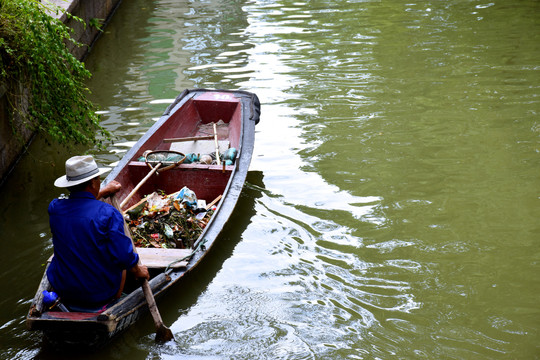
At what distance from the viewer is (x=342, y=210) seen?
6.61 metres

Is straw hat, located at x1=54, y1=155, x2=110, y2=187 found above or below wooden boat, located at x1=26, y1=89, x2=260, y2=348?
above

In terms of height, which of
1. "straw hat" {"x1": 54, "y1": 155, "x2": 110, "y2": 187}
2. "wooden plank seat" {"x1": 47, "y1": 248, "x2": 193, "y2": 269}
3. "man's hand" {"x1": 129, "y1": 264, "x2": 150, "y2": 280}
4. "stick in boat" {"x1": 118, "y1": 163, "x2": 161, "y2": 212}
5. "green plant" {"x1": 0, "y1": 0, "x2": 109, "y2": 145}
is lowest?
"wooden plank seat" {"x1": 47, "y1": 248, "x2": 193, "y2": 269}

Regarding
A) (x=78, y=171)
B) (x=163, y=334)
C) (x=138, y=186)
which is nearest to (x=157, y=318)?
(x=163, y=334)

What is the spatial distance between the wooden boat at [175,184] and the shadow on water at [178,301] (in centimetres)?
15

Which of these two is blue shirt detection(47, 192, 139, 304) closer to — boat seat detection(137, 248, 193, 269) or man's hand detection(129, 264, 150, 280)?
man's hand detection(129, 264, 150, 280)

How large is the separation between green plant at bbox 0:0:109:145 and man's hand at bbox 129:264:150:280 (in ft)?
7.86

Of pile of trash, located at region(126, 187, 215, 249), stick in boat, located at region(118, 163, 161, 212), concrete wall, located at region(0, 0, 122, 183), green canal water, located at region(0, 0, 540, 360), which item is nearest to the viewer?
green canal water, located at region(0, 0, 540, 360)

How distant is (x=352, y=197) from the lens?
6.86m

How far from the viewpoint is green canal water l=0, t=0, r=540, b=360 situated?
4902 mm

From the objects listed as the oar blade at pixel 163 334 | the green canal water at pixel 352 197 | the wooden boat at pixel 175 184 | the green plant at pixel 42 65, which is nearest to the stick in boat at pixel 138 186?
the wooden boat at pixel 175 184

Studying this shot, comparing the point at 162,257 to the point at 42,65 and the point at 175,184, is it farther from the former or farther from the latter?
the point at 42,65

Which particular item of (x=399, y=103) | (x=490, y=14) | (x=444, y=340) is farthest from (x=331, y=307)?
(x=490, y=14)

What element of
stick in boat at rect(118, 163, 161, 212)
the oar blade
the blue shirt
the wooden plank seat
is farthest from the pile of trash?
the blue shirt

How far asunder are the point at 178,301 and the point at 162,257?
0.44m
